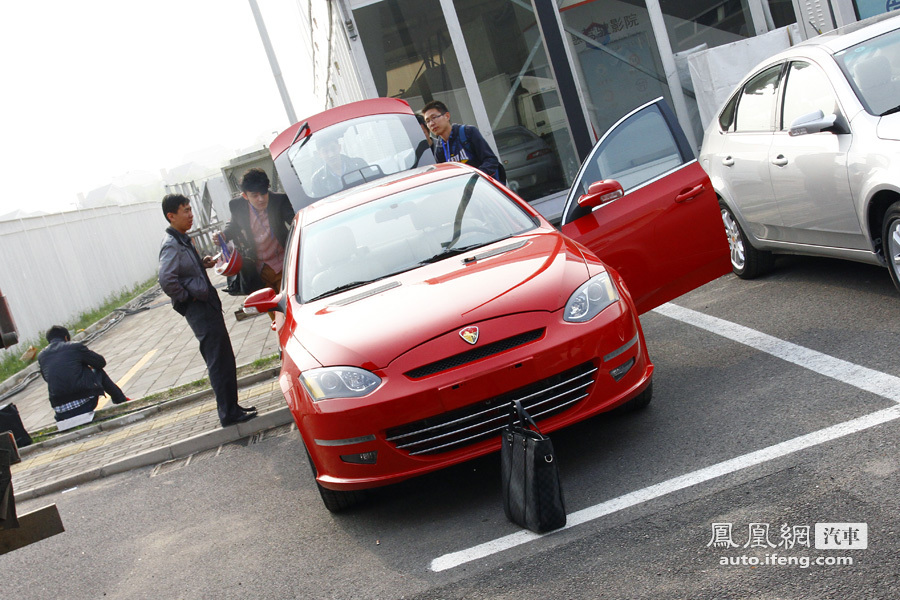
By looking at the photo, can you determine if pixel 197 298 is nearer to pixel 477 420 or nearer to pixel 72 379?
pixel 477 420

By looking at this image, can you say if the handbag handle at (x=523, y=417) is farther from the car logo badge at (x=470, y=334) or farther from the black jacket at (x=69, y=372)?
the black jacket at (x=69, y=372)

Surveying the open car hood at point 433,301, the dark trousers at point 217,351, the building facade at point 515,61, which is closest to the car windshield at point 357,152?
the dark trousers at point 217,351

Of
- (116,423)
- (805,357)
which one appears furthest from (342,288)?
(116,423)

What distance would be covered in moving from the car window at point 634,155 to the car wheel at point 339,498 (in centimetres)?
244

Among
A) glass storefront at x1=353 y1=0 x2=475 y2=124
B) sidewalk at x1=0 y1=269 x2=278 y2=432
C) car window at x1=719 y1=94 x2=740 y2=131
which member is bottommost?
sidewalk at x1=0 y1=269 x2=278 y2=432

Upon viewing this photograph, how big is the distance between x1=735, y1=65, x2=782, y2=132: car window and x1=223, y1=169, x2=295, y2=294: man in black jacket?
3.98 metres

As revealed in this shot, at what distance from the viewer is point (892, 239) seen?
5.37 meters

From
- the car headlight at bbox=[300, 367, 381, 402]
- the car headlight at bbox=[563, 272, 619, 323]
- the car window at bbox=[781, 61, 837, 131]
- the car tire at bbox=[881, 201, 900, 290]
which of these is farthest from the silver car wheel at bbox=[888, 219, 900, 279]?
the car headlight at bbox=[300, 367, 381, 402]

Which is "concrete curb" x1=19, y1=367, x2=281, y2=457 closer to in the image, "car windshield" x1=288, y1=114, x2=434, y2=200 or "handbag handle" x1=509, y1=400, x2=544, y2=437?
"car windshield" x1=288, y1=114, x2=434, y2=200

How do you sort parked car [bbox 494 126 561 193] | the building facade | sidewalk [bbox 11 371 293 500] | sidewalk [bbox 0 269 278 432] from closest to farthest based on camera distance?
sidewalk [bbox 11 371 293 500], sidewalk [bbox 0 269 278 432], the building facade, parked car [bbox 494 126 561 193]

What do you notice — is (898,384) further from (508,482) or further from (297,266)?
(297,266)

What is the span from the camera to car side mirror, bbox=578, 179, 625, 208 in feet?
17.7

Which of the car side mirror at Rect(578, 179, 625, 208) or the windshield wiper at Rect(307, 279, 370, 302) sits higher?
the car side mirror at Rect(578, 179, 625, 208)

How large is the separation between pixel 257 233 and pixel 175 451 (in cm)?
200
